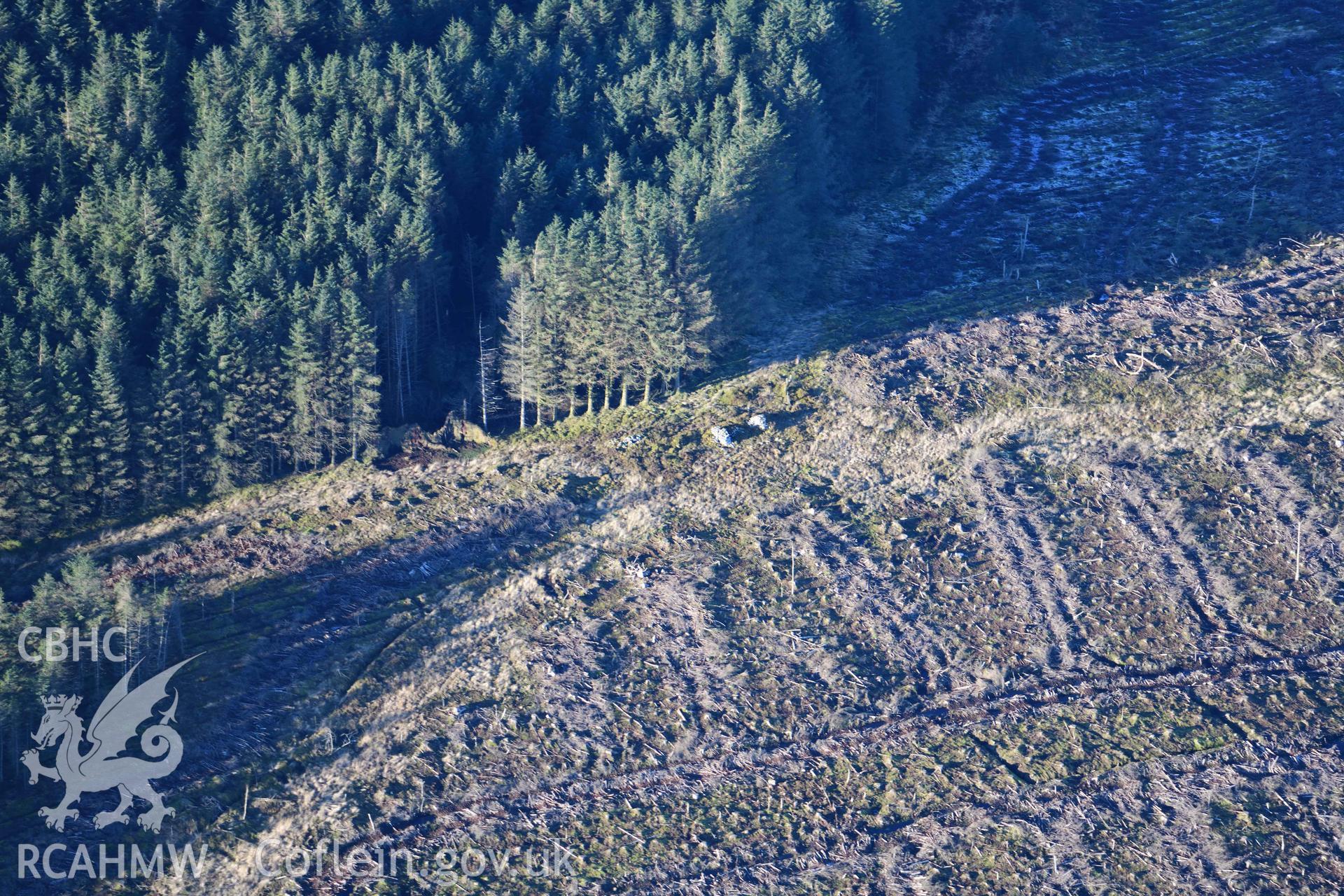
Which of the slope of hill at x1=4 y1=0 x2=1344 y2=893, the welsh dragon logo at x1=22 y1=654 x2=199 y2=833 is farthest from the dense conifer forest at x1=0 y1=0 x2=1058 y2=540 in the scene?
the welsh dragon logo at x1=22 y1=654 x2=199 y2=833

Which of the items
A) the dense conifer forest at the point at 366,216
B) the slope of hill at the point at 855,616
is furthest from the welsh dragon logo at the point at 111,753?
the dense conifer forest at the point at 366,216

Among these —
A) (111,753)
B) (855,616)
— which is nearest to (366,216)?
(111,753)

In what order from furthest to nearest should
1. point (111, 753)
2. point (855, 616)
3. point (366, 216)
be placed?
point (366, 216) < point (855, 616) < point (111, 753)

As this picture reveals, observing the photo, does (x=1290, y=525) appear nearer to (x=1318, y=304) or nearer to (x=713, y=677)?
(x=1318, y=304)

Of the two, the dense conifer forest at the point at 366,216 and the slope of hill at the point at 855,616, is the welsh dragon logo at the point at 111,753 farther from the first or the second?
the dense conifer forest at the point at 366,216

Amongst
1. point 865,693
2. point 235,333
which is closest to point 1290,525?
point 865,693

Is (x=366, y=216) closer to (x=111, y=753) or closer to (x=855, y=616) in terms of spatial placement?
(x=111, y=753)
